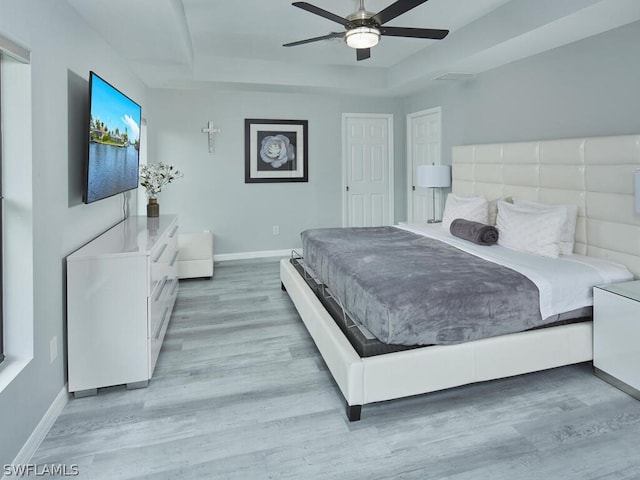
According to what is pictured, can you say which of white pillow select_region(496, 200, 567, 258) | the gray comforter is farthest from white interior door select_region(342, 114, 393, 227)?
the gray comforter

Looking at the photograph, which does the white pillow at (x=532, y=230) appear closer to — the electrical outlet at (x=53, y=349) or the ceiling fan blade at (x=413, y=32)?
the ceiling fan blade at (x=413, y=32)

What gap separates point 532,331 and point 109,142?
3.05 meters

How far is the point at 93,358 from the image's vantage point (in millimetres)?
2445

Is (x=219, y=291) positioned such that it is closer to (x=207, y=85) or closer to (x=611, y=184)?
(x=207, y=85)

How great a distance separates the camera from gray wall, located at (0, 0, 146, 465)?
188 centimetres

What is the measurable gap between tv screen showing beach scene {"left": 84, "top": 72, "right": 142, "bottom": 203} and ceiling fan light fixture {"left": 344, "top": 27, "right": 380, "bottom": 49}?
5.62ft

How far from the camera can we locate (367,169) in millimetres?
6598

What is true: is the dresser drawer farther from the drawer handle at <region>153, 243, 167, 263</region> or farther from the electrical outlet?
the electrical outlet

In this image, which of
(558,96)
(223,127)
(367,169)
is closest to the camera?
(558,96)

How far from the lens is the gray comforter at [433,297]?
223 cm

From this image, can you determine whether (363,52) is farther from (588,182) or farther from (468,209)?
(588,182)

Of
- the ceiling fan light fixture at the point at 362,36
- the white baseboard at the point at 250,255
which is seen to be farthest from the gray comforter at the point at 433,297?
the white baseboard at the point at 250,255

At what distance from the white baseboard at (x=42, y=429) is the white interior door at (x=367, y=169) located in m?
4.72

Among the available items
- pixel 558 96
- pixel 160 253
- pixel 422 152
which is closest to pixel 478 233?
pixel 558 96
